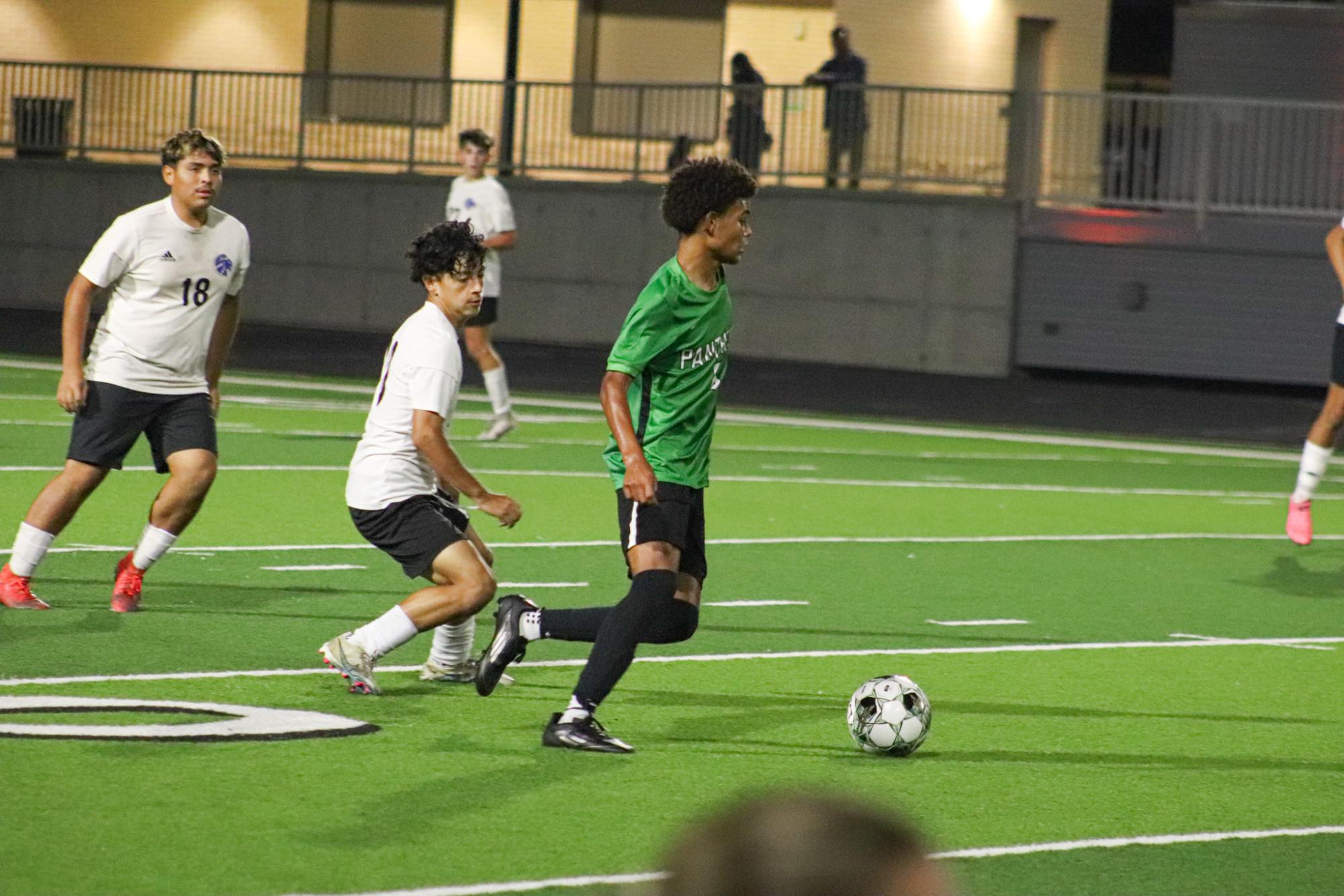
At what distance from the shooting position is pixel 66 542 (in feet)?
36.9

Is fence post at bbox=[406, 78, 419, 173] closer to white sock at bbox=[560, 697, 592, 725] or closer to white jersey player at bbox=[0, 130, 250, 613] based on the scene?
white jersey player at bbox=[0, 130, 250, 613]

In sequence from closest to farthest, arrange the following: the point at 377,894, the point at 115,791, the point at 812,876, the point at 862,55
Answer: the point at 812,876, the point at 377,894, the point at 115,791, the point at 862,55

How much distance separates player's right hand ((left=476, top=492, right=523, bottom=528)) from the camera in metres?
7.20

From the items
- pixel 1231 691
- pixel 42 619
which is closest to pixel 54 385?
pixel 42 619

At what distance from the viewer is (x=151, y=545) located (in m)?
9.16

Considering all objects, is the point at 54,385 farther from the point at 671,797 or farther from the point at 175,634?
A: the point at 671,797

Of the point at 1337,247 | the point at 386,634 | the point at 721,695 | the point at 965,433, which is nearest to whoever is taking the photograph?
the point at 386,634

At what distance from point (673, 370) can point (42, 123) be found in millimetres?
26133

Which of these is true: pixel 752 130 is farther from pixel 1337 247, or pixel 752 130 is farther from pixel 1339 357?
pixel 1339 357

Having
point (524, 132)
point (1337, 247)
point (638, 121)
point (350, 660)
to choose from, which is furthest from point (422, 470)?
point (524, 132)

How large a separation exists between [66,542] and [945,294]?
17.2 metres

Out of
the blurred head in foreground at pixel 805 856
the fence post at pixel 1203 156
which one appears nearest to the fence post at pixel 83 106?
the fence post at pixel 1203 156

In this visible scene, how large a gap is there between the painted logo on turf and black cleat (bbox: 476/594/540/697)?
0.44 meters

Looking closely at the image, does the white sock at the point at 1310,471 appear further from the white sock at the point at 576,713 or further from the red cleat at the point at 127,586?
the white sock at the point at 576,713
